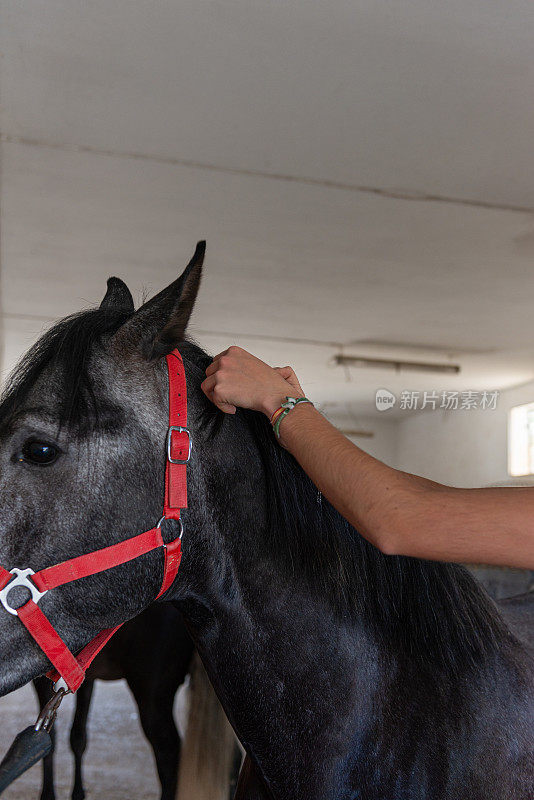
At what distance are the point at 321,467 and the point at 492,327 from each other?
235 inches

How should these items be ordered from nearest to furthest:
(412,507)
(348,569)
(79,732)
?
(412,507), (348,569), (79,732)

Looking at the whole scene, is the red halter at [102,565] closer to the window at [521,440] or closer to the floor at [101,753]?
the floor at [101,753]

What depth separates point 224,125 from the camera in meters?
3.27

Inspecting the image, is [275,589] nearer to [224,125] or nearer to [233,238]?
[224,125]

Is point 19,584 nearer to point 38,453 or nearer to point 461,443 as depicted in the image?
point 38,453

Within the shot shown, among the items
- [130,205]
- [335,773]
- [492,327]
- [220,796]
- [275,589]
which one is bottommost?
[220,796]

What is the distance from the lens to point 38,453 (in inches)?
38.9

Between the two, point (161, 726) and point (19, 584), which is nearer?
point (19, 584)

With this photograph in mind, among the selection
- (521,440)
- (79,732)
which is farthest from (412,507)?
(521,440)

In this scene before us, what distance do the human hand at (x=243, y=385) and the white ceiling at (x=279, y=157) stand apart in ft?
5.80

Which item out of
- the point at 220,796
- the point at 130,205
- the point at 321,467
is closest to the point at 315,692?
the point at 321,467

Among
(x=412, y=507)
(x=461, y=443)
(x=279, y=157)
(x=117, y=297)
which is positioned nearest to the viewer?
(x=412, y=507)

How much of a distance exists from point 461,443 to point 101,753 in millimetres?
8299

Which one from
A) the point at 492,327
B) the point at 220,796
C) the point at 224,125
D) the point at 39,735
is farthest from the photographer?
the point at 492,327
